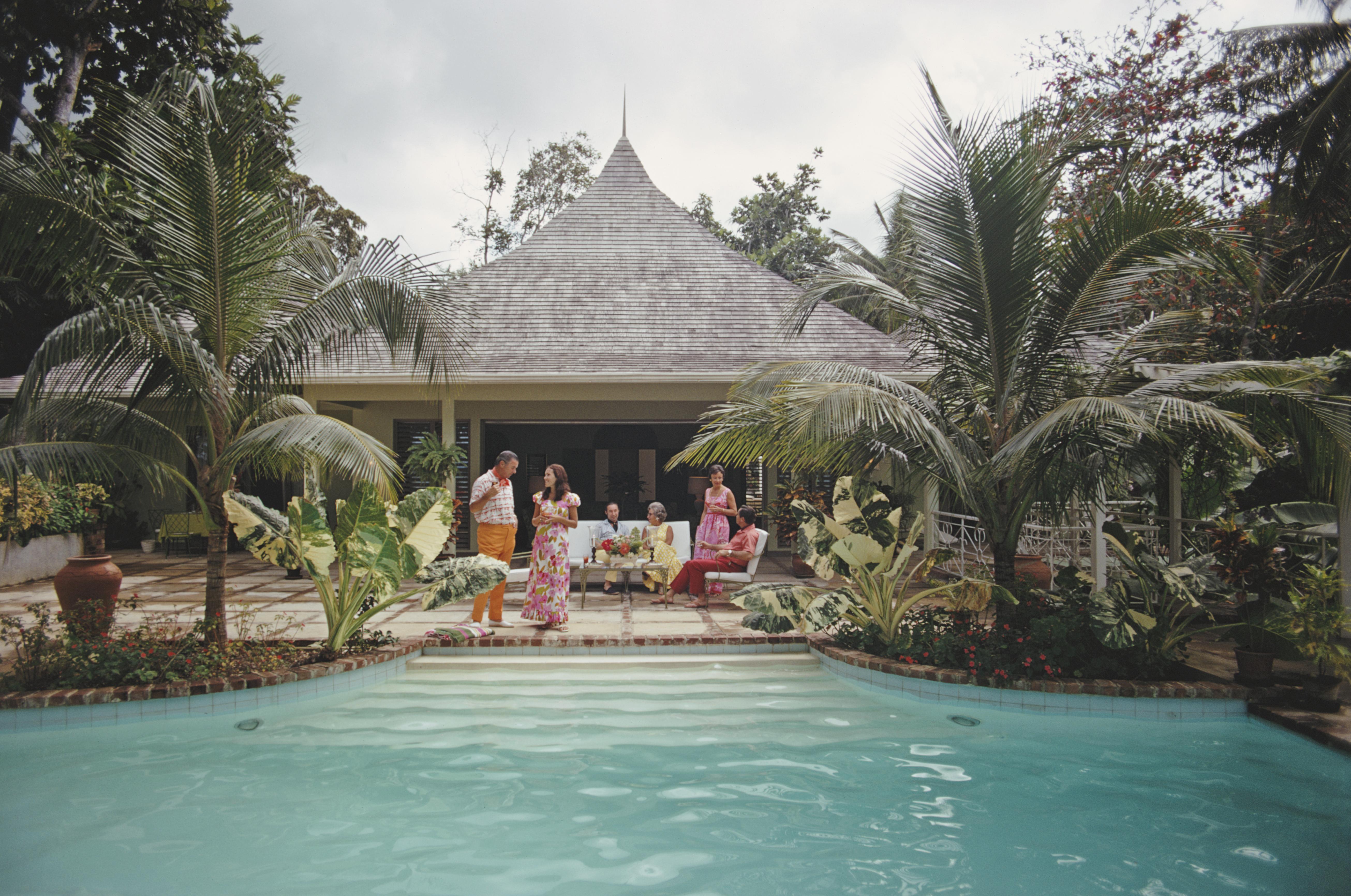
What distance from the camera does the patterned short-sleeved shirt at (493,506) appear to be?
7125 mm

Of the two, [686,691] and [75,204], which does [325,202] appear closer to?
[75,204]

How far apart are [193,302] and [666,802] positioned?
4.76 metres

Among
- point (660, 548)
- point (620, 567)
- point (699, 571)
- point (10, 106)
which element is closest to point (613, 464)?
point (660, 548)

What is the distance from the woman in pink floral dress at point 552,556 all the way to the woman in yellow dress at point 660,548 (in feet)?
5.73

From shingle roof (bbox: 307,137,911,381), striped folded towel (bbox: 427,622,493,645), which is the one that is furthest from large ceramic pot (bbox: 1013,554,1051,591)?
striped folded towel (bbox: 427,622,493,645)

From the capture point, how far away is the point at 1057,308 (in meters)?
5.73

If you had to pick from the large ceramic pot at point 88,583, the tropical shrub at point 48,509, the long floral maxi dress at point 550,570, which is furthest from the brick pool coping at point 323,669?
the tropical shrub at point 48,509

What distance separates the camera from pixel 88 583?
6.39m

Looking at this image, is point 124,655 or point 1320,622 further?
point 124,655

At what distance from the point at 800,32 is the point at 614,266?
4650 mm

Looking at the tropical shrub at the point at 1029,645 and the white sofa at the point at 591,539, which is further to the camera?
the white sofa at the point at 591,539

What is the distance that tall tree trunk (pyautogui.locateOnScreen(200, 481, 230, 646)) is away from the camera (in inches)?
225

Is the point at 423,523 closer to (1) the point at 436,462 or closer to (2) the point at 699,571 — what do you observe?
(2) the point at 699,571

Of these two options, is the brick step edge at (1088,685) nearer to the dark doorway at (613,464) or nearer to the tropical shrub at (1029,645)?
the tropical shrub at (1029,645)
